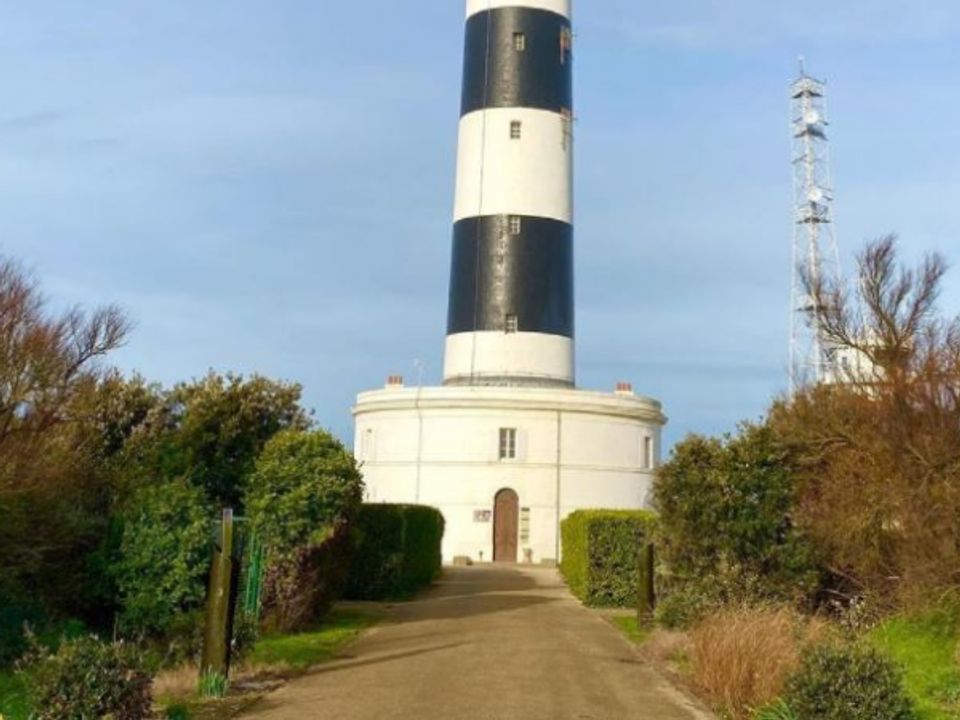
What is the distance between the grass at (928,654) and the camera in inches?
446

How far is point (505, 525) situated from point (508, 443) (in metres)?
2.76

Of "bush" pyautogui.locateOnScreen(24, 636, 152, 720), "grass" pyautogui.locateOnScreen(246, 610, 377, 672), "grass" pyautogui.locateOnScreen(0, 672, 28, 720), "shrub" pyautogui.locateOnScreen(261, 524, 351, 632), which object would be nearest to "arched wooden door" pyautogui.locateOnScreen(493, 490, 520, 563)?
Answer: "grass" pyautogui.locateOnScreen(246, 610, 377, 672)

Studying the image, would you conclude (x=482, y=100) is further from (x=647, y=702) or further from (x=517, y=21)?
(x=647, y=702)

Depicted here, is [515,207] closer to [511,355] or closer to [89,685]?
[511,355]

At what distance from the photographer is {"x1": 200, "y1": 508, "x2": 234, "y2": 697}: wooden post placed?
11.6m

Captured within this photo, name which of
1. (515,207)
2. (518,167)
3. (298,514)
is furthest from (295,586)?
(518,167)

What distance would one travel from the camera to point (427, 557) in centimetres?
2842

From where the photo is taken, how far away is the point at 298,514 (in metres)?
17.7

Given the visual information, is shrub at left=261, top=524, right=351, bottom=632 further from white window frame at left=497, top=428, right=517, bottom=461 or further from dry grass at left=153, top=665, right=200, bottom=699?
white window frame at left=497, top=428, right=517, bottom=461

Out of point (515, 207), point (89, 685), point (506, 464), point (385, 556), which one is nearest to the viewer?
point (89, 685)

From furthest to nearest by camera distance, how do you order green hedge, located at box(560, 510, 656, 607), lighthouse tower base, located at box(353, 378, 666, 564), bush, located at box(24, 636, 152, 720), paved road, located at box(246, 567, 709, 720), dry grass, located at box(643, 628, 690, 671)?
lighthouse tower base, located at box(353, 378, 666, 564) → green hedge, located at box(560, 510, 656, 607) → dry grass, located at box(643, 628, 690, 671) → paved road, located at box(246, 567, 709, 720) → bush, located at box(24, 636, 152, 720)

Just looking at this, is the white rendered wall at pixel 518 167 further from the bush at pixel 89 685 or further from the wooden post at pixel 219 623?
the bush at pixel 89 685

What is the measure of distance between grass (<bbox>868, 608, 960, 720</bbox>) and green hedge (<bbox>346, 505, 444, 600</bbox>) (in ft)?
38.5

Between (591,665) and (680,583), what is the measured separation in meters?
3.87
